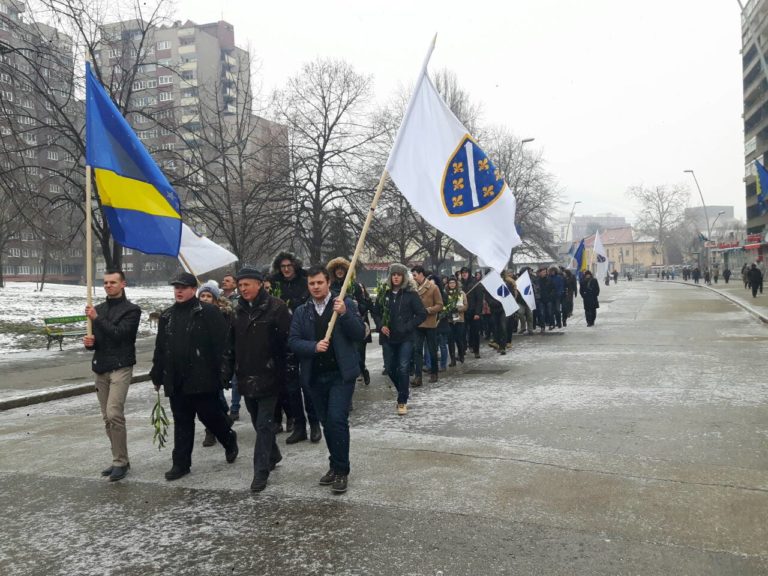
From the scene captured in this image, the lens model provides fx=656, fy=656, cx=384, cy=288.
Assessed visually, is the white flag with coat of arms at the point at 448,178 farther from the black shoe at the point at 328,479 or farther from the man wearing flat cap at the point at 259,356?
the black shoe at the point at 328,479

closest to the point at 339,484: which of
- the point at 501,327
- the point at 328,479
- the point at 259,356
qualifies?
the point at 328,479

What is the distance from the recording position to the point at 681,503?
451 cm

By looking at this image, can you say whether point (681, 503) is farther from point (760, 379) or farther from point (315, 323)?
point (760, 379)

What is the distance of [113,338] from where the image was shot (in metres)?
5.68

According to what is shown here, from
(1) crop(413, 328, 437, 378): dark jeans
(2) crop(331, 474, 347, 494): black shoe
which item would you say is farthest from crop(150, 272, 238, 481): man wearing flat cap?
(1) crop(413, 328, 437, 378): dark jeans

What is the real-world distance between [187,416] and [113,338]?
93 centimetres

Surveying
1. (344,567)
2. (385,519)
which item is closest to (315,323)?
(385,519)

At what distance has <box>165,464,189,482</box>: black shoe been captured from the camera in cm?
550

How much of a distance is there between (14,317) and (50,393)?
1458cm

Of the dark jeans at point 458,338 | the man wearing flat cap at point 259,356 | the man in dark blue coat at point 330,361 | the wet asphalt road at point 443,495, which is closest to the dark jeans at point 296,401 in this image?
the wet asphalt road at point 443,495

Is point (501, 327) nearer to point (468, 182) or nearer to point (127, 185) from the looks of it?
point (468, 182)

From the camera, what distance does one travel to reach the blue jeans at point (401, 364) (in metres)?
8.02

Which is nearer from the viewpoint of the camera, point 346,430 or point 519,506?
point 519,506

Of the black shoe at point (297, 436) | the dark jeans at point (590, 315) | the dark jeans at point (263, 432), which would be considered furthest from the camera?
the dark jeans at point (590, 315)
